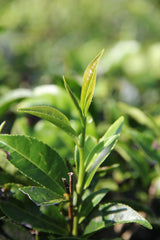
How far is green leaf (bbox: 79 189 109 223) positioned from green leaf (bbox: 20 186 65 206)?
0.07 metres

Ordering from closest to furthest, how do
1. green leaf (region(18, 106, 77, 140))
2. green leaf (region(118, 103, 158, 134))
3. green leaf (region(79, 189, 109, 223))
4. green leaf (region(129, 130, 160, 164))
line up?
green leaf (region(18, 106, 77, 140)) → green leaf (region(79, 189, 109, 223)) → green leaf (region(129, 130, 160, 164)) → green leaf (region(118, 103, 158, 134))

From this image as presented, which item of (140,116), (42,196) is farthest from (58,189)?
(140,116)

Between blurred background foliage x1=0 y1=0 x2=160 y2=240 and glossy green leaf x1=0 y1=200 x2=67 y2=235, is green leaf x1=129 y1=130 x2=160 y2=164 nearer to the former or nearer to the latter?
blurred background foliage x1=0 y1=0 x2=160 y2=240

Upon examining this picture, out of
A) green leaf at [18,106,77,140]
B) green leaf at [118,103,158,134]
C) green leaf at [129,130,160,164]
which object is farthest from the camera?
green leaf at [118,103,158,134]

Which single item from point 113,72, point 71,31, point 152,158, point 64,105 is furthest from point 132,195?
point 71,31

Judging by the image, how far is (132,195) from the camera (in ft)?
2.93

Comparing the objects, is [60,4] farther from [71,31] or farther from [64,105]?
[64,105]

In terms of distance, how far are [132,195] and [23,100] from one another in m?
0.45

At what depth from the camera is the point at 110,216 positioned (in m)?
0.55

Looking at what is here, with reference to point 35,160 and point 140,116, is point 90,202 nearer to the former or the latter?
point 35,160

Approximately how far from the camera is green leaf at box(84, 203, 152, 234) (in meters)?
0.51

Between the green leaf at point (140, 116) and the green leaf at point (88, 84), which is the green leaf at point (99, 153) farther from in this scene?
the green leaf at point (140, 116)

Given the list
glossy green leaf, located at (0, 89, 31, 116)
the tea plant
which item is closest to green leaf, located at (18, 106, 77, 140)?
the tea plant

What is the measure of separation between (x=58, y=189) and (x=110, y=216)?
11 cm
